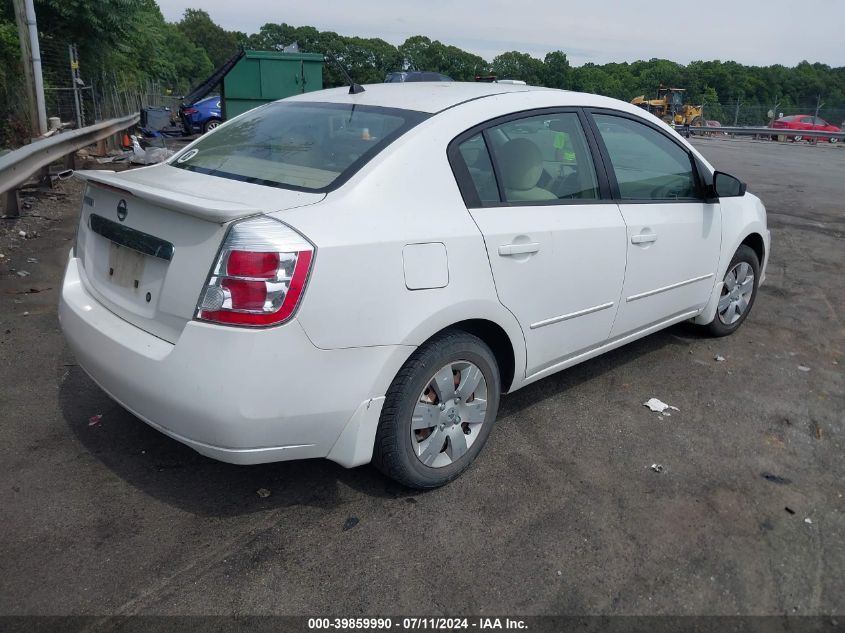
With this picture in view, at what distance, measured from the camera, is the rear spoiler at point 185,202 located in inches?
99.4

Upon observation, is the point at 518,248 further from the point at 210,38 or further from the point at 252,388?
the point at 210,38

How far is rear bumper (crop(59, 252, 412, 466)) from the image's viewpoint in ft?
8.18

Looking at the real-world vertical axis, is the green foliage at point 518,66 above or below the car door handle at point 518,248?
above

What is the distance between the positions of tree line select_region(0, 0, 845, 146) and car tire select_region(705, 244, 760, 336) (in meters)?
8.25

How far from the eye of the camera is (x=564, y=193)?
3.61 m

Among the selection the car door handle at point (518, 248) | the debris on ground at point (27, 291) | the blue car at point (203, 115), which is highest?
the car door handle at point (518, 248)

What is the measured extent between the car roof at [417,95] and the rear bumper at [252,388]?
1.27 meters

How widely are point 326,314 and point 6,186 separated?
5.46m

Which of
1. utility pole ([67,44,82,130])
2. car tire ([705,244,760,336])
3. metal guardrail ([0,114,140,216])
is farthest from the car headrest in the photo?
utility pole ([67,44,82,130])

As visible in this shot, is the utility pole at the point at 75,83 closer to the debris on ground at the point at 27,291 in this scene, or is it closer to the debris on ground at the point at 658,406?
the debris on ground at the point at 27,291

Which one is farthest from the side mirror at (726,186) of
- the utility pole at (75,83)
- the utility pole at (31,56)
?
the utility pole at (75,83)

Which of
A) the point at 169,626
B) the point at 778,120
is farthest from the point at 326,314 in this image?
the point at 778,120

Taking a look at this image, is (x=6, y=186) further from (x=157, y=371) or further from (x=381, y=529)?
(x=381, y=529)

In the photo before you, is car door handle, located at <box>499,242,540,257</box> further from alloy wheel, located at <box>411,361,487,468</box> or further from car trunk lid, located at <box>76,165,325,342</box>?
car trunk lid, located at <box>76,165,325,342</box>
